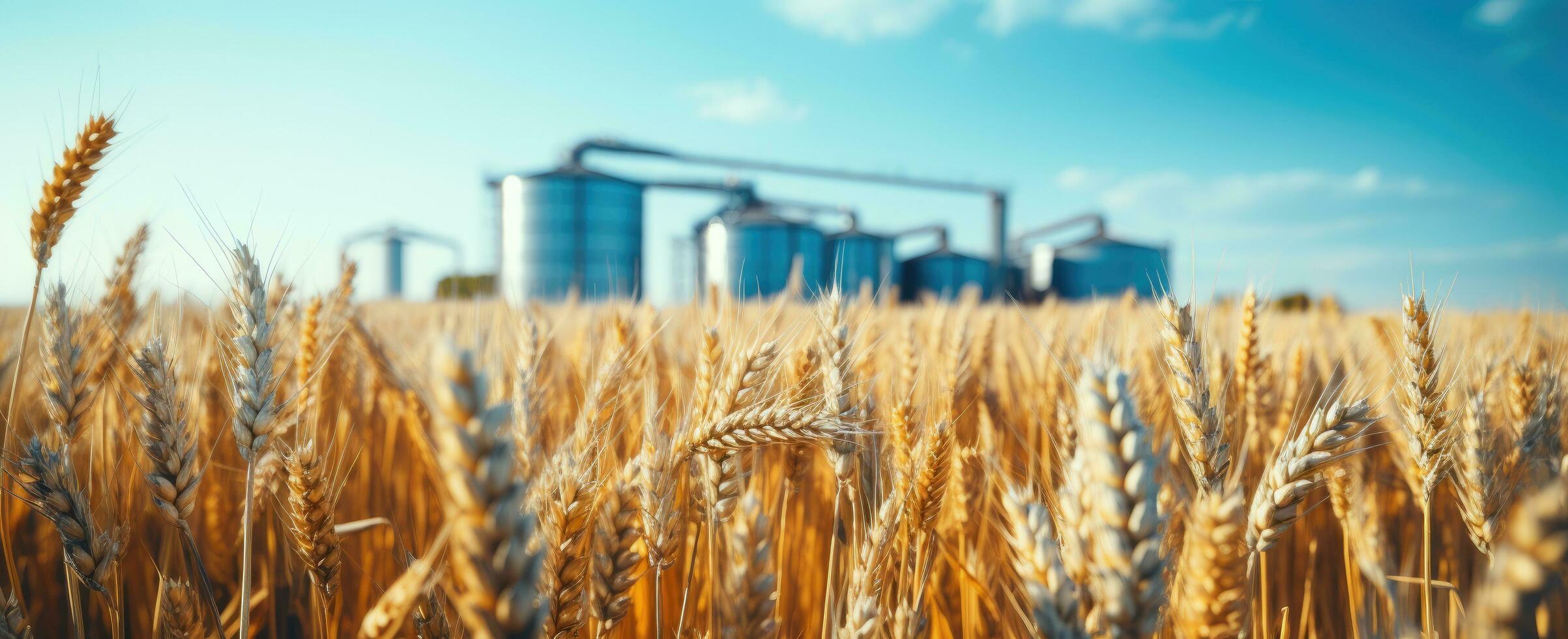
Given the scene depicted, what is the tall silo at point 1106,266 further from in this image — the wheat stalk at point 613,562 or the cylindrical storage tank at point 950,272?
the wheat stalk at point 613,562

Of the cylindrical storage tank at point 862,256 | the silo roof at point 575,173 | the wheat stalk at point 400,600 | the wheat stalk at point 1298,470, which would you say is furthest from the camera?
the cylindrical storage tank at point 862,256

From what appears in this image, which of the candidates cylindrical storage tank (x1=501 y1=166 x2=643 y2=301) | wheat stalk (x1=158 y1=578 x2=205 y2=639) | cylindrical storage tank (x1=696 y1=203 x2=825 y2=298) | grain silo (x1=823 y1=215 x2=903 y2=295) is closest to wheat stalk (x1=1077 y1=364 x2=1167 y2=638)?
wheat stalk (x1=158 y1=578 x2=205 y2=639)

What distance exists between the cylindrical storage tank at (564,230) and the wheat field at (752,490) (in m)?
14.0

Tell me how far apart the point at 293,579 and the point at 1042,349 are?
2238 millimetres

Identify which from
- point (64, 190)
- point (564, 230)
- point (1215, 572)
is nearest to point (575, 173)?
point (564, 230)

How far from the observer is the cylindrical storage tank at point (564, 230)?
15.6 m

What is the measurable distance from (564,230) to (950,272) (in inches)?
520

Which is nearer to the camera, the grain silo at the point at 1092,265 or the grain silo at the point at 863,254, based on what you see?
the grain silo at the point at 863,254

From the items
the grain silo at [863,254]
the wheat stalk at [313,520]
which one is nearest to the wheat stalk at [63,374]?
the wheat stalk at [313,520]

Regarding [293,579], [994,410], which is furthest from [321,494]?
[994,410]

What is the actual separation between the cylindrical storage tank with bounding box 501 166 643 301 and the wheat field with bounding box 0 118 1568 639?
14.0 m

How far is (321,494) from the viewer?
2.81 feet

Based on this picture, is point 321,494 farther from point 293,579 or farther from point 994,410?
point 994,410

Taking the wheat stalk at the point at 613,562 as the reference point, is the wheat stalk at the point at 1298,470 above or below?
above
